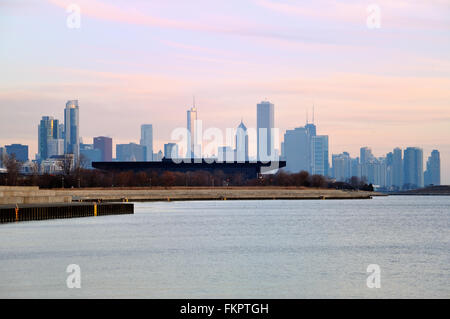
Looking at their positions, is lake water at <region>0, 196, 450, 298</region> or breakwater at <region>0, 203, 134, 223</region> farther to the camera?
breakwater at <region>0, 203, 134, 223</region>

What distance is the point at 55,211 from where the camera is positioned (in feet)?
293

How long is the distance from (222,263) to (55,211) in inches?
2015

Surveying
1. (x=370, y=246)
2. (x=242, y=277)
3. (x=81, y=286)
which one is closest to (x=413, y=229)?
(x=370, y=246)

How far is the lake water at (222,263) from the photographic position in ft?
103

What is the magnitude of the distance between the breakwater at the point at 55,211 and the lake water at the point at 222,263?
9030 millimetres

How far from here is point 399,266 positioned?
4044cm

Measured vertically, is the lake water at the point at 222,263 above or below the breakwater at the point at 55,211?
below

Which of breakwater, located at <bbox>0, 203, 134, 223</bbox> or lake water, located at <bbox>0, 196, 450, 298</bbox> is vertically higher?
breakwater, located at <bbox>0, 203, 134, 223</bbox>

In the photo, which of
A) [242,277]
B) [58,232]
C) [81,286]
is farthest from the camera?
[58,232]

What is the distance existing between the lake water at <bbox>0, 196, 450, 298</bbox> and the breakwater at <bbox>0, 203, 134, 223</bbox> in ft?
29.6

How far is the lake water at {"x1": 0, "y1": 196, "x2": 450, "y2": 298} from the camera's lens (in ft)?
103

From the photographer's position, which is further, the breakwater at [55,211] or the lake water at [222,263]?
the breakwater at [55,211]
